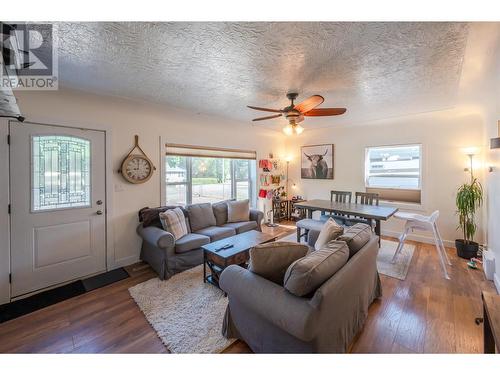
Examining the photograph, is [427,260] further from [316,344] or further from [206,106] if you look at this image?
[206,106]

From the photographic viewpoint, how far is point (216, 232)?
3229 mm

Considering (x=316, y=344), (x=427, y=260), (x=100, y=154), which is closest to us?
(x=316, y=344)

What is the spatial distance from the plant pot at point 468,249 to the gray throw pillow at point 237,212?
338cm

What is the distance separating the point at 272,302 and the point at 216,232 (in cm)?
205

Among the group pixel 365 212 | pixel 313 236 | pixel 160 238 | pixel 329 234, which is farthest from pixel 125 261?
pixel 365 212

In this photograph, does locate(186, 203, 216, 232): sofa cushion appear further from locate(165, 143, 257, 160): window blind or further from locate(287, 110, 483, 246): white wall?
locate(287, 110, 483, 246): white wall

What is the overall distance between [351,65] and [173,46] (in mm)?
1635

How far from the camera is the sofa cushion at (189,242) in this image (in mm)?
2760

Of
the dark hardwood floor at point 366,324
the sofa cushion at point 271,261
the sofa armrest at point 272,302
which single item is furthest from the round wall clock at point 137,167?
the sofa cushion at point 271,261

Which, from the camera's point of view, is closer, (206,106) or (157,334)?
(157,334)

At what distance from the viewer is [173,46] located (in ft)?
5.56

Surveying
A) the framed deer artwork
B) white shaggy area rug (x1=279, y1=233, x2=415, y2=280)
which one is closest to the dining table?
white shaggy area rug (x1=279, y1=233, x2=415, y2=280)

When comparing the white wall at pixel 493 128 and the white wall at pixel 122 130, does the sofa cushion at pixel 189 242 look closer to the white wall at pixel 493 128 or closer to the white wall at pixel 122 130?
the white wall at pixel 122 130
